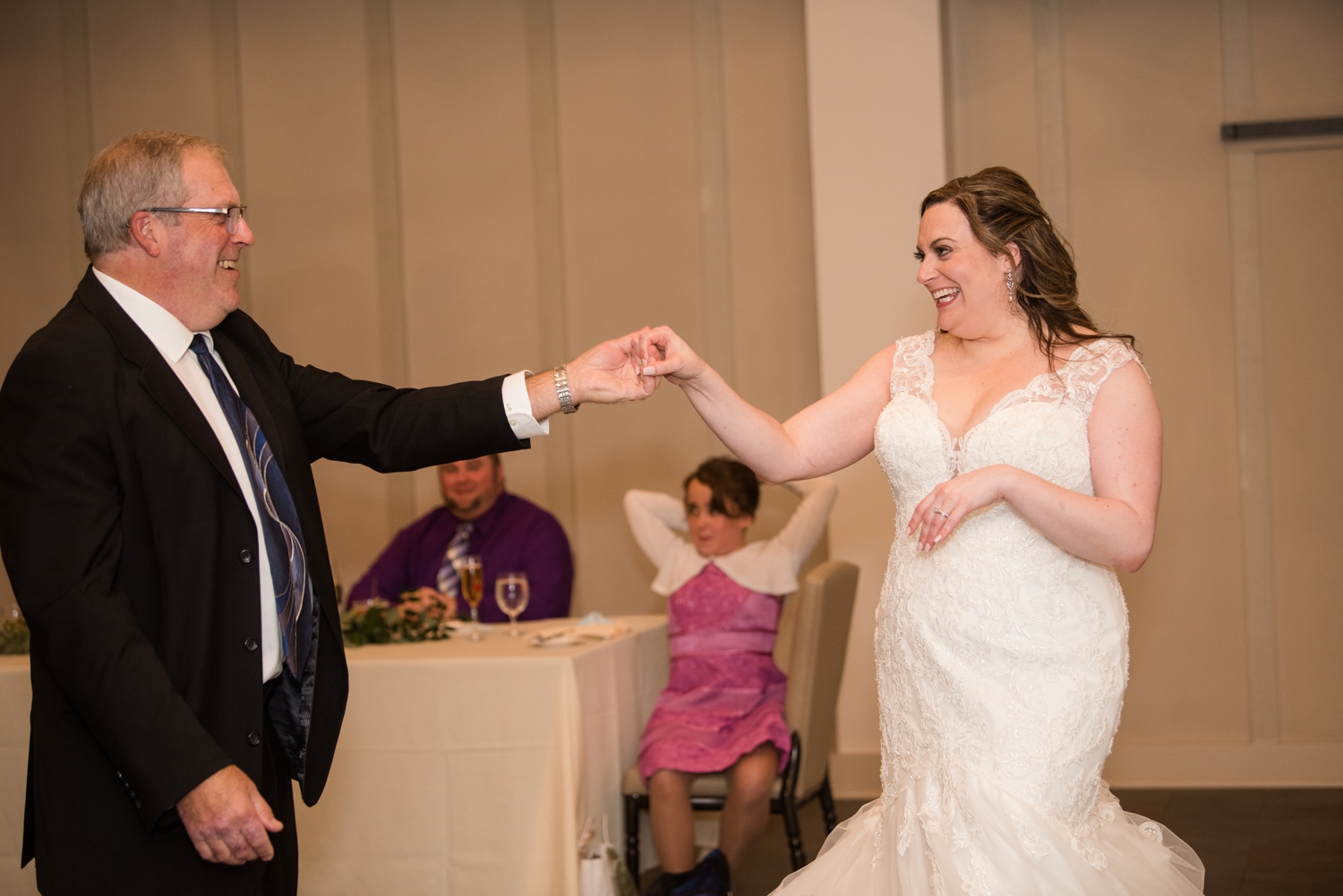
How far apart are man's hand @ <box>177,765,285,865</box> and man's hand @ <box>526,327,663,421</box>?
0.89 meters

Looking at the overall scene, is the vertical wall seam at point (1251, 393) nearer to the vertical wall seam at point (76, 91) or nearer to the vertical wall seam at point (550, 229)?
the vertical wall seam at point (550, 229)

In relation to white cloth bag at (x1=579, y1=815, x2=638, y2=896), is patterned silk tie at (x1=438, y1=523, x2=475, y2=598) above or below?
above

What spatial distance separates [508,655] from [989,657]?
4.91ft

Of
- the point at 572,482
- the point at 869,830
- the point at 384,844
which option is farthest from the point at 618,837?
the point at 572,482

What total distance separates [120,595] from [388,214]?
14.6 ft

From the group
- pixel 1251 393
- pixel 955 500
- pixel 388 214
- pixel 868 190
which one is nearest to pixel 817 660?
pixel 955 500

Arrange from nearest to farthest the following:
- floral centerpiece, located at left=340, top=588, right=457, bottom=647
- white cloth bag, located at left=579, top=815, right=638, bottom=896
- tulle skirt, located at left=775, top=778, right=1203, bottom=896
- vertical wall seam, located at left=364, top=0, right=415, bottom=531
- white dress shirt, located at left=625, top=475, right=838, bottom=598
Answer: tulle skirt, located at left=775, top=778, right=1203, bottom=896 → white cloth bag, located at left=579, top=815, right=638, bottom=896 → floral centerpiece, located at left=340, top=588, right=457, bottom=647 → white dress shirt, located at left=625, top=475, right=838, bottom=598 → vertical wall seam, located at left=364, top=0, right=415, bottom=531

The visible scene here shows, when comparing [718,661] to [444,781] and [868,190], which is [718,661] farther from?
[868,190]

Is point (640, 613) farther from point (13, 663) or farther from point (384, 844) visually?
point (13, 663)

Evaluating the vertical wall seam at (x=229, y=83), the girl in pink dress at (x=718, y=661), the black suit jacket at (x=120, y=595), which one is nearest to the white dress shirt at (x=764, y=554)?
the girl in pink dress at (x=718, y=661)

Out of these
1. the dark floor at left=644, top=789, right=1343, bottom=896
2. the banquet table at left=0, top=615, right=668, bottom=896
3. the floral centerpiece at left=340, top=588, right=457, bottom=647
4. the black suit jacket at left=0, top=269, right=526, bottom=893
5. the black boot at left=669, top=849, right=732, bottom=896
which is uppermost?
the black suit jacket at left=0, top=269, right=526, bottom=893

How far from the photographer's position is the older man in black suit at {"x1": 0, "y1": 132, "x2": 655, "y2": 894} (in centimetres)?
169

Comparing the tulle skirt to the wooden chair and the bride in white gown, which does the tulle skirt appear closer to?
the bride in white gown

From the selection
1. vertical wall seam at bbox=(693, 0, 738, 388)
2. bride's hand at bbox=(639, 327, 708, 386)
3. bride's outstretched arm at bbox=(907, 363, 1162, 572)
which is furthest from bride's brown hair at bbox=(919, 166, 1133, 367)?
vertical wall seam at bbox=(693, 0, 738, 388)
